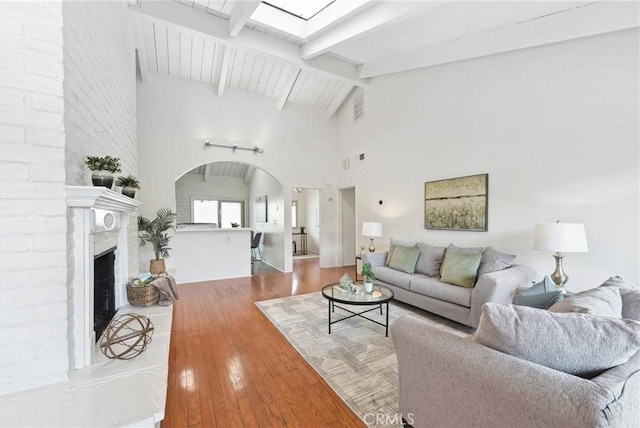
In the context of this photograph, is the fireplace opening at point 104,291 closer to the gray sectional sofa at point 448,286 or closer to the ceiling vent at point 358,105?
the gray sectional sofa at point 448,286

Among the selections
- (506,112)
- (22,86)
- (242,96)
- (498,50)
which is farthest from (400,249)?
(242,96)

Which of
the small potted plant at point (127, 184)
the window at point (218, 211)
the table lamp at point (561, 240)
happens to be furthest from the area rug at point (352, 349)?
the window at point (218, 211)

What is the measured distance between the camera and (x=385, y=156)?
5.12 m

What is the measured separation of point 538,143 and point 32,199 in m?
4.47

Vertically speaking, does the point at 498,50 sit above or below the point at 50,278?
above

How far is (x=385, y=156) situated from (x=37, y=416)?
5.11m

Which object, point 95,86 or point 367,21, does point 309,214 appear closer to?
point 367,21

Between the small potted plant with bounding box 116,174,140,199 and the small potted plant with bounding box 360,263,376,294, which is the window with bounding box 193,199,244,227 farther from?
the small potted plant with bounding box 360,263,376,294

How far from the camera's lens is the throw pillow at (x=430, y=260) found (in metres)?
3.62

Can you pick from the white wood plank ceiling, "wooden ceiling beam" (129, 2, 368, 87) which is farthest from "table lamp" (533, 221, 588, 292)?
the white wood plank ceiling

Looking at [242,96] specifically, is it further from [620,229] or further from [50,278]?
[620,229]

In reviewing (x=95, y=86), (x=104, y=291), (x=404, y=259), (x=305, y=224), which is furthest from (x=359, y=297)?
(x=305, y=224)

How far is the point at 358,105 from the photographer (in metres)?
5.78

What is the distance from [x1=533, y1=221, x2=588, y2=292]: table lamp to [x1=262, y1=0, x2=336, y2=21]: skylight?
3.62 meters
